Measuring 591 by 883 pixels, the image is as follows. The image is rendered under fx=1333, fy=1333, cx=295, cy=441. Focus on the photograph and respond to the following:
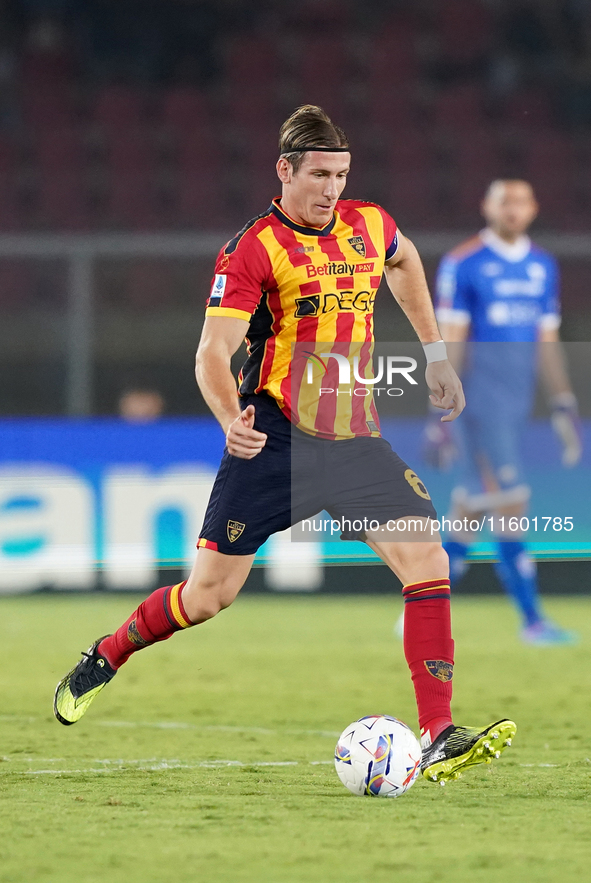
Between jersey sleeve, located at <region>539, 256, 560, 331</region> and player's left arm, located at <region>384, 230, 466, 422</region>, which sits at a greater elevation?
jersey sleeve, located at <region>539, 256, 560, 331</region>

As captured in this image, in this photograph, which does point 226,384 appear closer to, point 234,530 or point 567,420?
point 234,530

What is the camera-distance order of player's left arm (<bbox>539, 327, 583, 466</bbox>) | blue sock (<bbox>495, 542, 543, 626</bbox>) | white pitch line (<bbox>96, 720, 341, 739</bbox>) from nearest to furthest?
1. white pitch line (<bbox>96, 720, 341, 739</bbox>)
2. blue sock (<bbox>495, 542, 543, 626</bbox>)
3. player's left arm (<bbox>539, 327, 583, 466</bbox>)

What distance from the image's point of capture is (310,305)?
423 cm

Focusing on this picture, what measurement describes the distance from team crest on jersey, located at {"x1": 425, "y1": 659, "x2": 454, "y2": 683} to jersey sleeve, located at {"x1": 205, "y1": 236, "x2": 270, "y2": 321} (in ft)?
3.99

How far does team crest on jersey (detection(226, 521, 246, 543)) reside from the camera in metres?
4.24

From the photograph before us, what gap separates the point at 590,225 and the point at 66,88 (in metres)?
6.50

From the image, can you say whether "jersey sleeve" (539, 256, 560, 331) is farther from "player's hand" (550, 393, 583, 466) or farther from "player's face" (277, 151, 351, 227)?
"player's face" (277, 151, 351, 227)

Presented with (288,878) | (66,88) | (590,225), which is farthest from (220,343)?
(66,88)

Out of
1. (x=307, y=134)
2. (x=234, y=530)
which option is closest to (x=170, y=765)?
(x=234, y=530)

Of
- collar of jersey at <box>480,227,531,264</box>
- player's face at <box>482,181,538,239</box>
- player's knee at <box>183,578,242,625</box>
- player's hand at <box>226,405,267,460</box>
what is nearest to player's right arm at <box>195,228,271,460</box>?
player's hand at <box>226,405,267,460</box>

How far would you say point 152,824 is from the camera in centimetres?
347

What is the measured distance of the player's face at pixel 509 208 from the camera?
794 centimetres

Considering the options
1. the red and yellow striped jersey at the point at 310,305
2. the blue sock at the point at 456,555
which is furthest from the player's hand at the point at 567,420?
the red and yellow striped jersey at the point at 310,305

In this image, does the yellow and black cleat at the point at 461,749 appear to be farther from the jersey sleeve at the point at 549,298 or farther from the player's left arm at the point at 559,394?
the jersey sleeve at the point at 549,298
